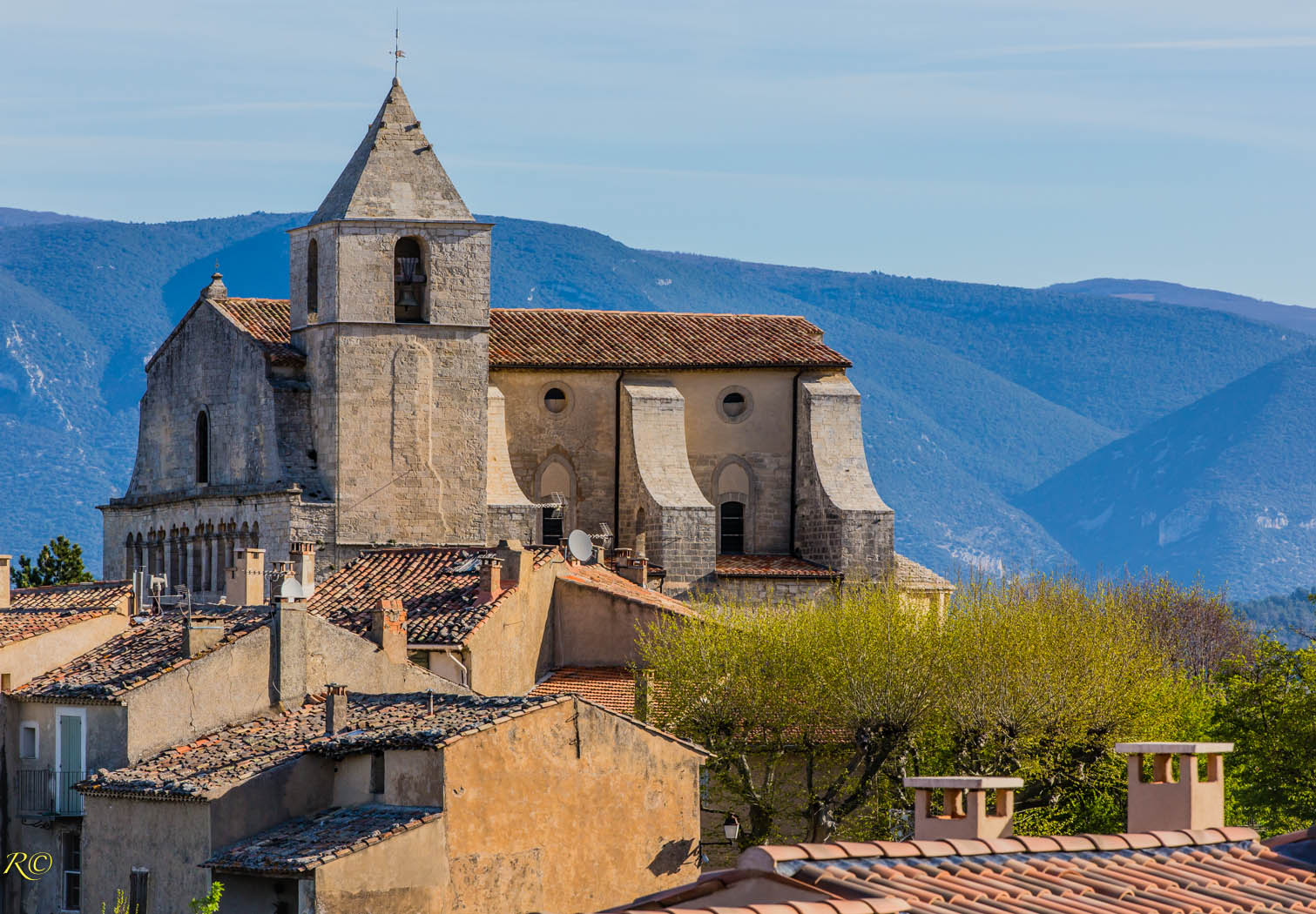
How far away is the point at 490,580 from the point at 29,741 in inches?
321

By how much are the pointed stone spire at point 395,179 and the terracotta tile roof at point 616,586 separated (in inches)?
486

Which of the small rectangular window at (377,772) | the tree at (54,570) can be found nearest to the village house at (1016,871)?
the small rectangular window at (377,772)

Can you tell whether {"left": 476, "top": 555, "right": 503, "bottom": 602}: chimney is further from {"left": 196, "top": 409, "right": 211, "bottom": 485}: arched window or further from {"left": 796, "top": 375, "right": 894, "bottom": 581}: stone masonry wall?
{"left": 196, "top": 409, "right": 211, "bottom": 485}: arched window

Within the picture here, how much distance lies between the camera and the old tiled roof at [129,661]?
32.2 m

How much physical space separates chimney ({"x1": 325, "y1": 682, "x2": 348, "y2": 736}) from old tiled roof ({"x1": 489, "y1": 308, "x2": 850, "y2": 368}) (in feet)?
95.6

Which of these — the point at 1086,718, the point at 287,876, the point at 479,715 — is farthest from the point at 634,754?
the point at 1086,718

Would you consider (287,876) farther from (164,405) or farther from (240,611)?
(164,405)

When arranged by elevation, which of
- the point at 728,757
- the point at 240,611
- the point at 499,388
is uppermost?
the point at 499,388

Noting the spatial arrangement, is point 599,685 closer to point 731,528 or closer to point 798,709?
point 798,709

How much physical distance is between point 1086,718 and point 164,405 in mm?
30460

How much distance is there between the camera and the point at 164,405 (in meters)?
61.2

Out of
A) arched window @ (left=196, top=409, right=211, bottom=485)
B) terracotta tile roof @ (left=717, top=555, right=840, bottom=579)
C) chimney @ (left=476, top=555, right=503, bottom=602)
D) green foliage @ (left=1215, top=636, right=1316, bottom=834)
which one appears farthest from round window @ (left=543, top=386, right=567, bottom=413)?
green foliage @ (left=1215, top=636, right=1316, bottom=834)

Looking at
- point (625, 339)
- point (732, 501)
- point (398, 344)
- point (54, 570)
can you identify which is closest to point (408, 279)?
point (398, 344)

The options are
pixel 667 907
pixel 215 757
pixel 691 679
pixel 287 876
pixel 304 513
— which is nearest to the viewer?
pixel 667 907
